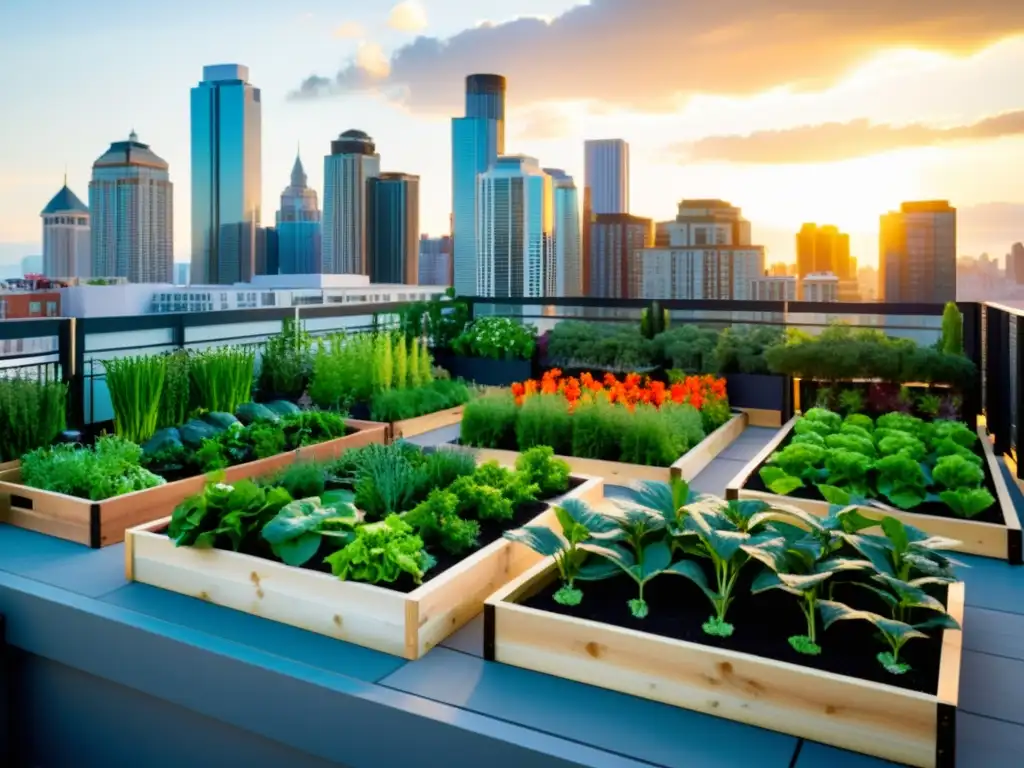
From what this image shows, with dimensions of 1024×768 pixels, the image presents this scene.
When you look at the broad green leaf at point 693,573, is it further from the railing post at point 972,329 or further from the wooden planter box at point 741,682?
the railing post at point 972,329

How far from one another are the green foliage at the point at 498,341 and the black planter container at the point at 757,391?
6.63 feet

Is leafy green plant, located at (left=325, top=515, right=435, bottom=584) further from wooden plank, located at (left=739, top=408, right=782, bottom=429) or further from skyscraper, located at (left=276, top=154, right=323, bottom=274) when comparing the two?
skyscraper, located at (left=276, top=154, right=323, bottom=274)

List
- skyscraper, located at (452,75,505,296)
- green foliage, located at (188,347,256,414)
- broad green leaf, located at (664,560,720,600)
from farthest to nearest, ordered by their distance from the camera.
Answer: skyscraper, located at (452,75,505,296) → green foliage, located at (188,347,256,414) → broad green leaf, located at (664,560,720,600)

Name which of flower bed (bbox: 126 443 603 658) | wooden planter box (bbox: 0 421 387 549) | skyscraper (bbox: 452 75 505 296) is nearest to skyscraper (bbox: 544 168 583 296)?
skyscraper (bbox: 452 75 505 296)

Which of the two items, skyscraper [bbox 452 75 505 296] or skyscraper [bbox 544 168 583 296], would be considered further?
skyscraper [bbox 452 75 505 296]

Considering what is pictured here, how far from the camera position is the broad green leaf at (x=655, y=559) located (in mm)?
2656

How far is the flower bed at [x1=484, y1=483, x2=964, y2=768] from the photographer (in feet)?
7.02

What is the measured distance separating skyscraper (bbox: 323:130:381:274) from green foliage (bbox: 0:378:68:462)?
40479 millimetres

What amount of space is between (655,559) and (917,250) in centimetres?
1160

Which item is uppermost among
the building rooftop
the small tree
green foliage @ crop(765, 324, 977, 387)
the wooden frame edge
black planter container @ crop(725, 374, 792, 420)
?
the building rooftop

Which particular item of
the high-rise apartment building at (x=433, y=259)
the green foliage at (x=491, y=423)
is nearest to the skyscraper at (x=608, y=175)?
the high-rise apartment building at (x=433, y=259)

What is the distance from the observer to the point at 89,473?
398 cm

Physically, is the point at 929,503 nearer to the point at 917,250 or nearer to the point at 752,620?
the point at 752,620

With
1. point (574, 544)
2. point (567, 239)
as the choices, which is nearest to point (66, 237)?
point (567, 239)
